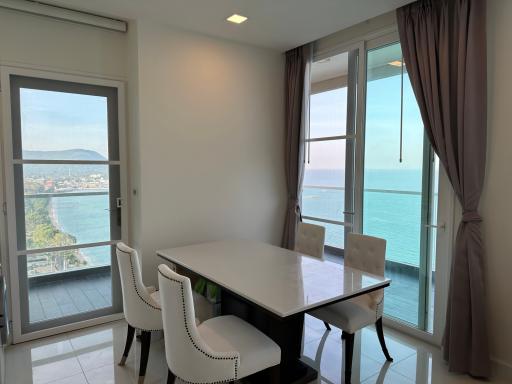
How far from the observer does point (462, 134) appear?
2680 mm

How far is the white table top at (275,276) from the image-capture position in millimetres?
2059

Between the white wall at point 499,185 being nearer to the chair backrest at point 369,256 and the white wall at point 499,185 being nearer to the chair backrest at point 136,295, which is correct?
the chair backrest at point 369,256

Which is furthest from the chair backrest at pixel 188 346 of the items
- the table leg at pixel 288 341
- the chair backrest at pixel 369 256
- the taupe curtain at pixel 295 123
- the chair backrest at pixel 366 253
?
the taupe curtain at pixel 295 123

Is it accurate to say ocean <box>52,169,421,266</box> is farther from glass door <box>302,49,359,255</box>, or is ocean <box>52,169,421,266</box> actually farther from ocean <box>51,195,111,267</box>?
glass door <box>302,49,359,255</box>

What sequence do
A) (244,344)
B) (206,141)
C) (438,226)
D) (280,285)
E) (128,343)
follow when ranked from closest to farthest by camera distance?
(244,344)
(280,285)
(128,343)
(438,226)
(206,141)

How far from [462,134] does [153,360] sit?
295 centimetres

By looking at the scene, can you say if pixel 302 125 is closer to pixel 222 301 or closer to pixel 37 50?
pixel 222 301

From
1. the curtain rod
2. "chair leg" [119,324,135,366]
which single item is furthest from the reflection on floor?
the curtain rod

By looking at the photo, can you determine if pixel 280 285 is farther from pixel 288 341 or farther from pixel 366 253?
pixel 366 253

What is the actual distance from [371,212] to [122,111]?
268 centimetres

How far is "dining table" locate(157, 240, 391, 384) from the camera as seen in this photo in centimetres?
205

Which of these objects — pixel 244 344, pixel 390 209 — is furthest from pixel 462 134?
pixel 244 344

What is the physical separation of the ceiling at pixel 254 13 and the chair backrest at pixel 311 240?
1916 mm

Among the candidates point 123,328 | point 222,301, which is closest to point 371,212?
point 222,301
